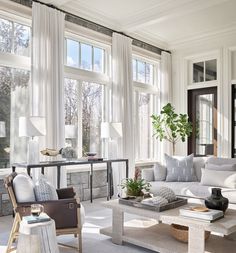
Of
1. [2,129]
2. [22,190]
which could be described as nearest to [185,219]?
[22,190]

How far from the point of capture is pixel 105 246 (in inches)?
128

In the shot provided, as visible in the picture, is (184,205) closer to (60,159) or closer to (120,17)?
(60,159)

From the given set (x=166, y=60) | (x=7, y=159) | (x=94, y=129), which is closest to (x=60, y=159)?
(x=7, y=159)

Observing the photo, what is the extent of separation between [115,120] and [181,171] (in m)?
1.68

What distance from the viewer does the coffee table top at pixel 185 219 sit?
8.24 feet

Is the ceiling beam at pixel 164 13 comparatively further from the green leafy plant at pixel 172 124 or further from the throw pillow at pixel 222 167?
the throw pillow at pixel 222 167

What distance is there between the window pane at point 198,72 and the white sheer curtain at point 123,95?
6.14 feet

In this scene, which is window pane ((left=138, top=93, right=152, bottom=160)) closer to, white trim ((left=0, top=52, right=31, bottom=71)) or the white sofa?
the white sofa

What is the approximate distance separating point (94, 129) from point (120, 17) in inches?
87.0

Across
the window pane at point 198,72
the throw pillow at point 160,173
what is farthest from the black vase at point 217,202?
the window pane at point 198,72

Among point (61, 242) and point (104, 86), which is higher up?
point (104, 86)

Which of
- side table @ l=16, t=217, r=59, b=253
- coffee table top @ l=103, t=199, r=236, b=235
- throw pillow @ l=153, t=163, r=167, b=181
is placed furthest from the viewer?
throw pillow @ l=153, t=163, r=167, b=181

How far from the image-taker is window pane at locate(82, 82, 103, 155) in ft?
19.2

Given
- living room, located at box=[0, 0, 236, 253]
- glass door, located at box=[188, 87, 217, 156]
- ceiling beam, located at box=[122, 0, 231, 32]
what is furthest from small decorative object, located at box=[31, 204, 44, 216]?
glass door, located at box=[188, 87, 217, 156]
